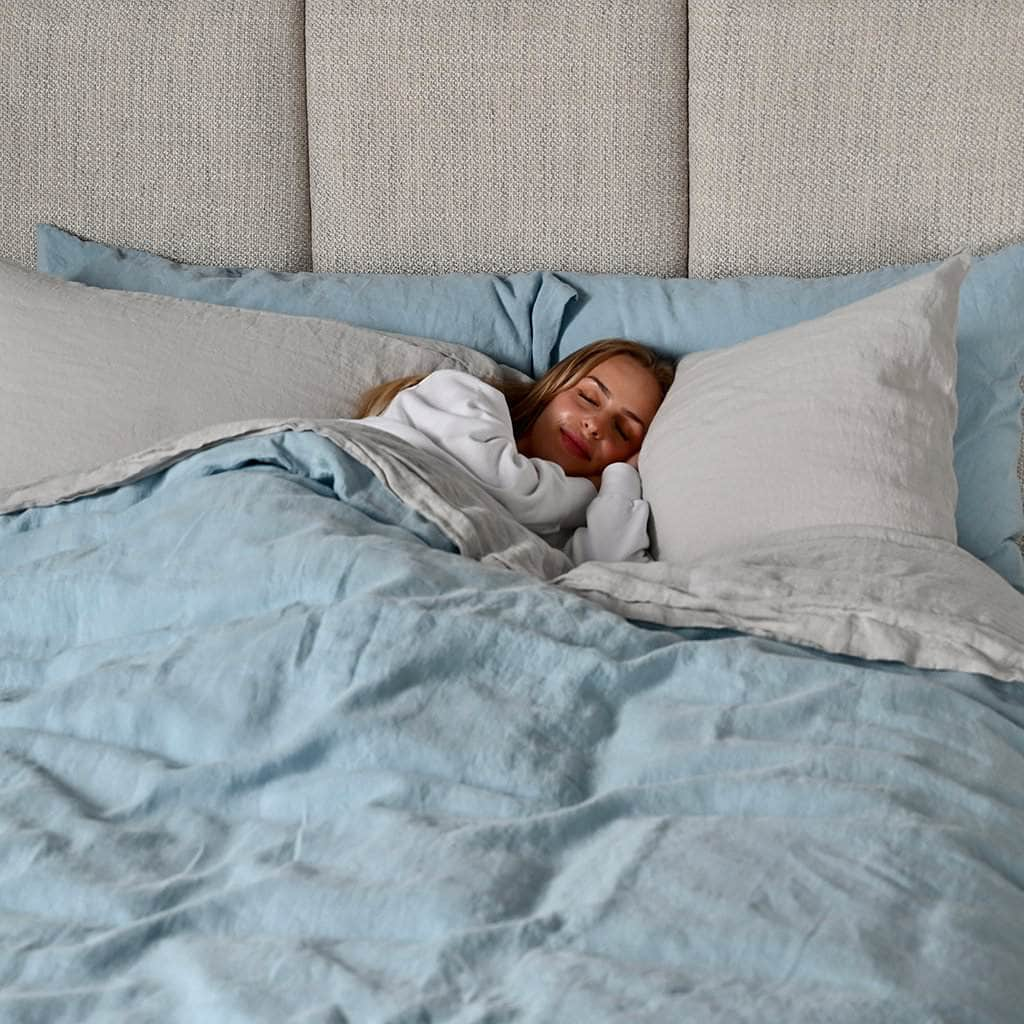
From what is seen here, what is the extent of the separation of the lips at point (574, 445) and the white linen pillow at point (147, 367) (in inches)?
5.4

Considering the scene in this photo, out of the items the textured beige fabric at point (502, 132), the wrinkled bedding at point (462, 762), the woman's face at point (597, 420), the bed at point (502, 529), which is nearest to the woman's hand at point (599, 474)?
the woman's face at point (597, 420)

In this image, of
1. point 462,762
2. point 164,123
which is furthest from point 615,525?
point 164,123

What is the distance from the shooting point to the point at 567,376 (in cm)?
188

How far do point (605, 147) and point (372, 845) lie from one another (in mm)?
1393

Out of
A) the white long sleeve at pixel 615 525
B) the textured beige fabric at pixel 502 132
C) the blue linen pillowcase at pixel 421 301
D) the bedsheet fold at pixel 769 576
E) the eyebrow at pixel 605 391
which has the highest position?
the textured beige fabric at pixel 502 132

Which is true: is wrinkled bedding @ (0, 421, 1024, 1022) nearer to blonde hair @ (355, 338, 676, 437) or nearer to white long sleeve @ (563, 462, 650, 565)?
white long sleeve @ (563, 462, 650, 565)

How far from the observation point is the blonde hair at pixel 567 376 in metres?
1.87

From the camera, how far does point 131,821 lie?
1.00 m

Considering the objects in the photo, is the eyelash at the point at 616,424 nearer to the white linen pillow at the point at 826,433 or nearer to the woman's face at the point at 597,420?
the woman's face at the point at 597,420

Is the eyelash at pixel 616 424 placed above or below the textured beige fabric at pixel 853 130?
below

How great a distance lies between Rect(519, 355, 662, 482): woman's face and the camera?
1.84 m

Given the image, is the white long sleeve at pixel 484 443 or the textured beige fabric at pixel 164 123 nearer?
the white long sleeve at pixel 484 443

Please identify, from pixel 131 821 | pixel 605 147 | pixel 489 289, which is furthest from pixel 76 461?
pixel 605 147

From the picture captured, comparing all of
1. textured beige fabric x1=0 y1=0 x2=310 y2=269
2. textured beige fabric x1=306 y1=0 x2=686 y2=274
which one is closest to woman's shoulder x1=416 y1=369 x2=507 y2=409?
textured beige fabric x1=306 y1=0 x2=686 y2=274
